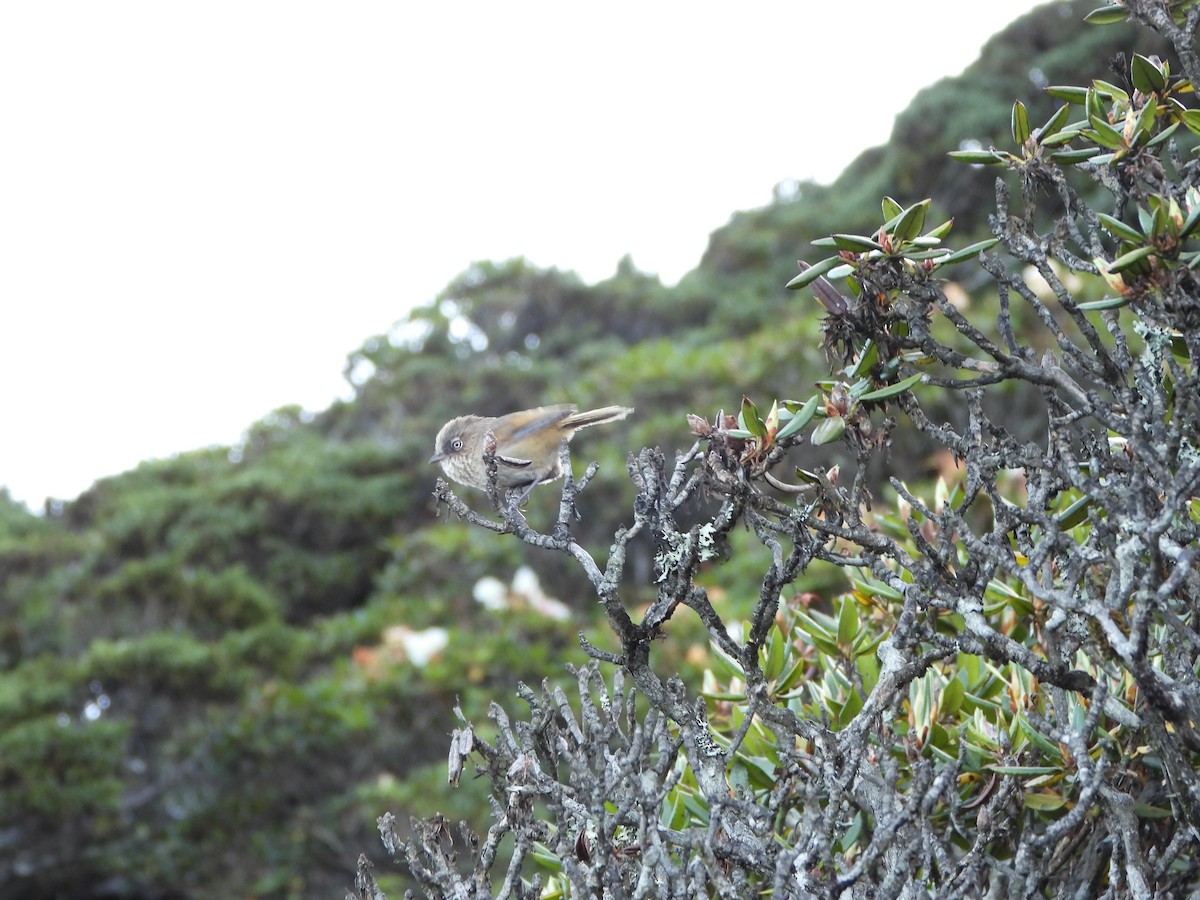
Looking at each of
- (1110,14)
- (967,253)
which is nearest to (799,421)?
(967,253)

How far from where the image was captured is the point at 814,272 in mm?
2121

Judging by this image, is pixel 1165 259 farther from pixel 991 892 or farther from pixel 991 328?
pixel 991 328

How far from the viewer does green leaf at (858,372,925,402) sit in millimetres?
2084

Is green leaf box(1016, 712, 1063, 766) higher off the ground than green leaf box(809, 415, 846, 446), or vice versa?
green leaf box(809, 415, 846, 446)

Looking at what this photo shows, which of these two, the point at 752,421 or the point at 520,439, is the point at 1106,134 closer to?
the point at 752,421

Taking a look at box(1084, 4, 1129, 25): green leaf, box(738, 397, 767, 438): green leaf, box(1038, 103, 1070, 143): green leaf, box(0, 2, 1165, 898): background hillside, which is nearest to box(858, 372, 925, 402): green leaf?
box(738, 397, 767, 438): green leaf

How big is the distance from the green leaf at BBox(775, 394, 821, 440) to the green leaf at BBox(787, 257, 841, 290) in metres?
0.22

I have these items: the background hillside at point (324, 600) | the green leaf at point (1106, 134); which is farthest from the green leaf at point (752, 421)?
the background hillside at point (324, 600)

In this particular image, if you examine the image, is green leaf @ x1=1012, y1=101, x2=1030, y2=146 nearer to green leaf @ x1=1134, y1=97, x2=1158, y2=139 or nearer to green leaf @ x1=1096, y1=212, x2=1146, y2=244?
green leaf @ x1=1134, y1=97, x2=1158, y2=139

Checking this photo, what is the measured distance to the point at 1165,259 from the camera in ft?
6.50

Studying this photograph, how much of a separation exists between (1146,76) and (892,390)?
2.91 ft

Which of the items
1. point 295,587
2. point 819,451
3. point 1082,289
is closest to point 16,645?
point 295,587

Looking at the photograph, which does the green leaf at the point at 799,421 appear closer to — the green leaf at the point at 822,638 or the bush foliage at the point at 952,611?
the bush foliage at the point at 952,611

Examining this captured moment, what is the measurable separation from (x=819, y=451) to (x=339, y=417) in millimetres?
8723
